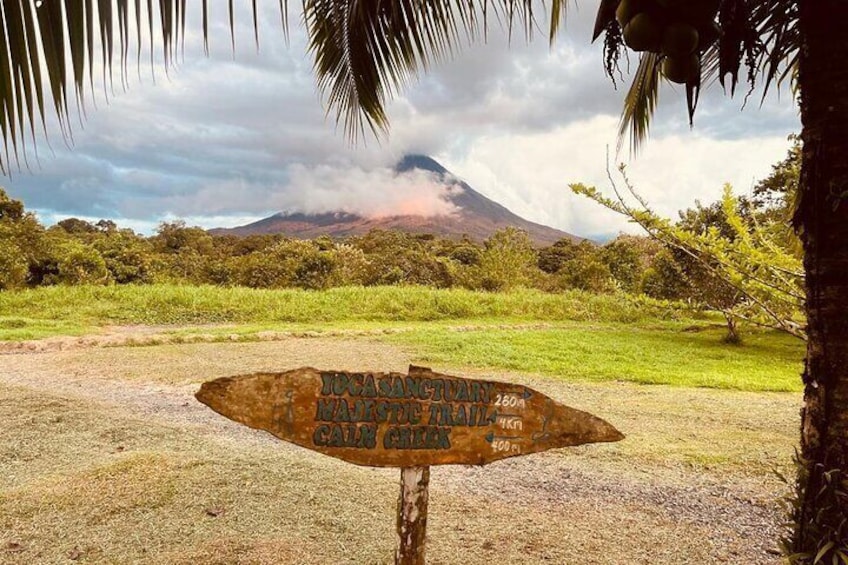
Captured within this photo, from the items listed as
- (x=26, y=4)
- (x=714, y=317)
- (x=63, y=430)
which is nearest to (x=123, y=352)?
(x=63, y=430)

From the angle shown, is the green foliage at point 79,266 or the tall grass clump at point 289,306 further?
the green foliage at point 79,266

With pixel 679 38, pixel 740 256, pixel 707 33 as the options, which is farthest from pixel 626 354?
pixel 679 38

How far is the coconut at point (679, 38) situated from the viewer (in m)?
1.29

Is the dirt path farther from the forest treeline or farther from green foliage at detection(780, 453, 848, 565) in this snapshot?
the forest treeline

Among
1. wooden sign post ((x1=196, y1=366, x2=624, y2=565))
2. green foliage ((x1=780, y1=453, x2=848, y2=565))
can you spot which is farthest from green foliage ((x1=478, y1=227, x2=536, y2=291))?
green foliage ((x1=780, y1=453, x2=848, y2=565))

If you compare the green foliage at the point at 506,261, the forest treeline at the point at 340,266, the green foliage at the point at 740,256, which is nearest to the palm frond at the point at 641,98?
the green foliage at the point at 740,256

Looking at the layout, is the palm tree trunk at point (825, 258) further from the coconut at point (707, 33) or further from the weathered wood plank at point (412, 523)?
the weathered wood plank at point (412, 523)

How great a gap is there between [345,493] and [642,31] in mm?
3110

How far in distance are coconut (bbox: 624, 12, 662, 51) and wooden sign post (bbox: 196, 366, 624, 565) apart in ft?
4.08

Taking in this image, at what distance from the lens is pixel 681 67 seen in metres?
1.38

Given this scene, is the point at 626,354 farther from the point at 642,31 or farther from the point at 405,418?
the point at 642,31

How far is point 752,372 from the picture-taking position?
29.8 ft

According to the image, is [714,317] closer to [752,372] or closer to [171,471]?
[752,372]

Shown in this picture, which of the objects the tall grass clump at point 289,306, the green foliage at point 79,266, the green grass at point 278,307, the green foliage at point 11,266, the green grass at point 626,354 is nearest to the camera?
the green grass at point 626,354
